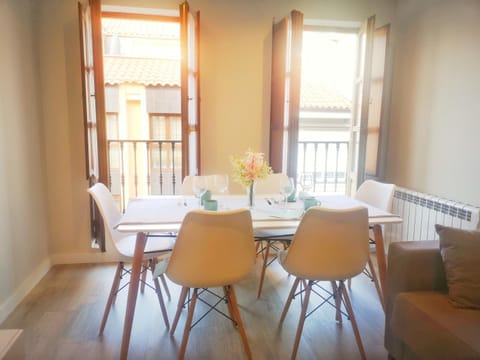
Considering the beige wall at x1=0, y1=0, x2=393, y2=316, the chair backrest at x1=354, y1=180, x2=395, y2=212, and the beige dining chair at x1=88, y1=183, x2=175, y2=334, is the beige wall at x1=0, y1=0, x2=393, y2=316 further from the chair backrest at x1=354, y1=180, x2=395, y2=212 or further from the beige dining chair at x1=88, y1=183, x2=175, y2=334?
the chair backrest at x1=354, y1=180, x2=395, y2=212

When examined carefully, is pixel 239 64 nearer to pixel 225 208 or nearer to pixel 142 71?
pixel 225 208

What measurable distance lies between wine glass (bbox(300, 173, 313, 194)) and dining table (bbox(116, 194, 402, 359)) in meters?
0.12

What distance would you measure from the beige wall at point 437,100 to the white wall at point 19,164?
3427 millimetres

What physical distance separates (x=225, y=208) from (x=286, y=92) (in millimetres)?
1536

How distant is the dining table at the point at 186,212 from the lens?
193 centimetres

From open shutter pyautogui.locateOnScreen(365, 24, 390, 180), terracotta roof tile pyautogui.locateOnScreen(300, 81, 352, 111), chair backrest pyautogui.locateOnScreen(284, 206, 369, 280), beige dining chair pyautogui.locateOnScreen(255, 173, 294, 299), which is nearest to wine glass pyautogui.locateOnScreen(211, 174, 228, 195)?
beige dining chair pyautogui.locateOnScreen(255, 173, 294, 299)

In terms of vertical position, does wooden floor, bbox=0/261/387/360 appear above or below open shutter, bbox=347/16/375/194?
below

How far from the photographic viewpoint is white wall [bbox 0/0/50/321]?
243cm

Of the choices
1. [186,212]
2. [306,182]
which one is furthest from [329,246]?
[186,212]

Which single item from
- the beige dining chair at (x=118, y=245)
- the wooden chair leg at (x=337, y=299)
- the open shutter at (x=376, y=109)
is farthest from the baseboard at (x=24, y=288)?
the open shutter at (x=376, y=109)

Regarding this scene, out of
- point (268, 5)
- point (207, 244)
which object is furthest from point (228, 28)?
point (207, 244)

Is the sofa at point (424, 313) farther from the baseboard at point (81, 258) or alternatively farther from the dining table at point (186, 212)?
the baseboard at point (81, 258)

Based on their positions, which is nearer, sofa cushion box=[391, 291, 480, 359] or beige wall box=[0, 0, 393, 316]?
sofa cushion box=[391, 291, 480, 359]

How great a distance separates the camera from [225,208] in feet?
7.55
